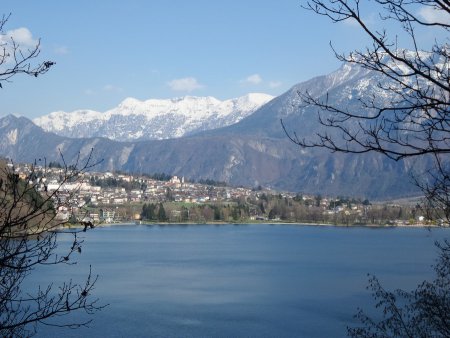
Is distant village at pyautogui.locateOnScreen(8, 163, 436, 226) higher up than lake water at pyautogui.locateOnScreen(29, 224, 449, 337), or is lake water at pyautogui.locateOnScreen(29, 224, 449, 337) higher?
distant village at pyautogui.locateOnScreen(8, 163, 436, 226)

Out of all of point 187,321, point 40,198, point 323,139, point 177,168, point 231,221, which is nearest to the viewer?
point 323,139

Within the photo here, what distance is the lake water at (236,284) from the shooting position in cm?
1523

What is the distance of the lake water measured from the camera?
15.2 metres

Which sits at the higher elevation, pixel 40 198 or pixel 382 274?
pixel 40 198

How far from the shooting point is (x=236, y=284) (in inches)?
915

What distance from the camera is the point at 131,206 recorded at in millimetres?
77000

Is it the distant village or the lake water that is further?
the distant village

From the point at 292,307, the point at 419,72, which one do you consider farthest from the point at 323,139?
the point at 292,307

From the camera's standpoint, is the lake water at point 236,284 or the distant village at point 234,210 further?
the distant village at point 234,210

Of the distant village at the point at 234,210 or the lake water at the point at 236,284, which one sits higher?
the distant village at the point at 234,210

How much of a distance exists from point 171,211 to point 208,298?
53.7 meters

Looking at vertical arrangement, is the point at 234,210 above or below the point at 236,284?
above

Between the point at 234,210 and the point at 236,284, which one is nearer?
the point at 236,284

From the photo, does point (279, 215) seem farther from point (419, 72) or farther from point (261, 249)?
point (419, 72)
